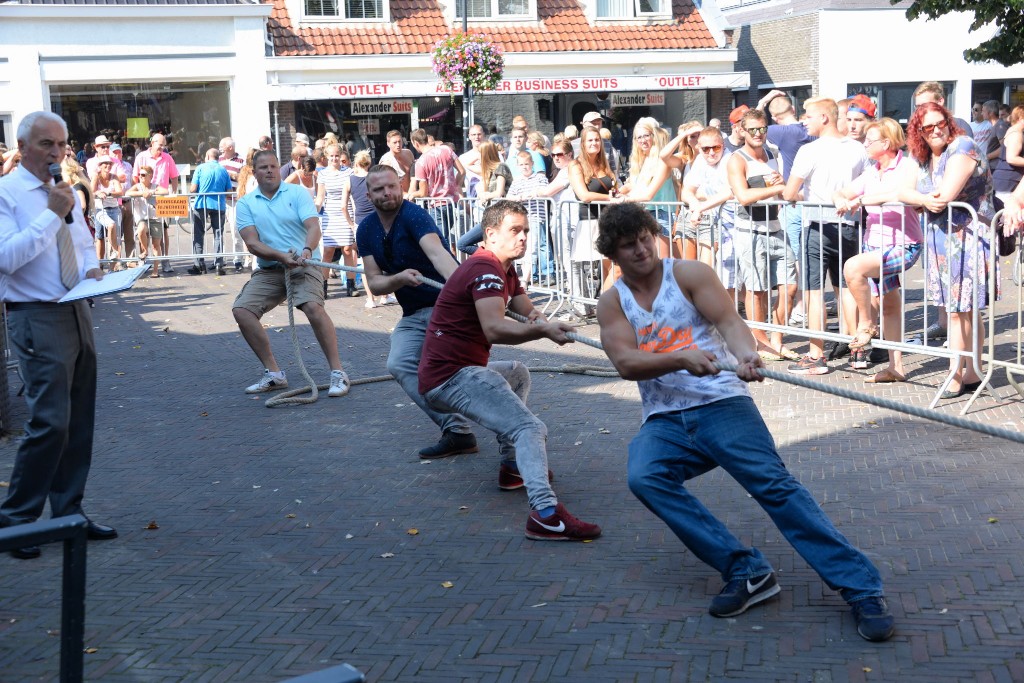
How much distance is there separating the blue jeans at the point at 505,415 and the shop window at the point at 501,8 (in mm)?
21976

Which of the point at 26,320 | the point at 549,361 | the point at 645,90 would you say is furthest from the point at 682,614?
the point at 645,90

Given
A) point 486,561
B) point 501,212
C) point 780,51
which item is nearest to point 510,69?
point 780,51

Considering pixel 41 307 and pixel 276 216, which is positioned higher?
pixel 276 216

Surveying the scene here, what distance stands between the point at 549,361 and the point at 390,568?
480 cm

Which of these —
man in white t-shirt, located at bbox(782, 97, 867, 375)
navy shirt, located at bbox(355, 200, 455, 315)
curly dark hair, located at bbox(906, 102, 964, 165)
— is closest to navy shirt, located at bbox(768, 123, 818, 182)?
man in white t-shirt, located at bbox(782, 97, 867, 375)

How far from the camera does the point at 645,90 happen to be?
89.9ft

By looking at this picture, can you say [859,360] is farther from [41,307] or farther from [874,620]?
[41,307]

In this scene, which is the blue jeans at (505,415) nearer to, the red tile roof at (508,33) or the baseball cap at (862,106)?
the baseball cap at (862,106)

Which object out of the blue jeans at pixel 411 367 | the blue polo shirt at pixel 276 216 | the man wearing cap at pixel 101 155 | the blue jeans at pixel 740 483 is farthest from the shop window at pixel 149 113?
the blue jeans at pixel 740 483

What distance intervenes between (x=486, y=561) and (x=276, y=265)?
433cm

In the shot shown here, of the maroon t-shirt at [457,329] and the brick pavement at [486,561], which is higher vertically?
the maroon t-shirt at [457,329]

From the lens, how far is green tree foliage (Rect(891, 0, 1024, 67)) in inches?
660

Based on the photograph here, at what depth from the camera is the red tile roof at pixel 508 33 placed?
82.0ft

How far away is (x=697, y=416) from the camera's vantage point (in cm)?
471
